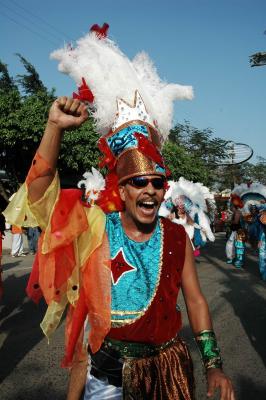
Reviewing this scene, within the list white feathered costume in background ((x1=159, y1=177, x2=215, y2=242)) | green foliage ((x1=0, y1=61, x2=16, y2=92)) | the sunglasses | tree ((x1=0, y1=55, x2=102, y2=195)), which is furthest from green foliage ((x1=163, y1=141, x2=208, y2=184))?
the sunglasses

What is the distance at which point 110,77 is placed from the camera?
258cm

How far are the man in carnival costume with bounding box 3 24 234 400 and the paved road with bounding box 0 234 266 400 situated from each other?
1.74 metres

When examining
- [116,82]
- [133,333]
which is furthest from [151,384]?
[116,82]

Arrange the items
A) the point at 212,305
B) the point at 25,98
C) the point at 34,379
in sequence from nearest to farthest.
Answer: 1. the point at 34,379
2. the point at 212,305
3. the point at 25,98

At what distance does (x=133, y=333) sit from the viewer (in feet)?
7.17

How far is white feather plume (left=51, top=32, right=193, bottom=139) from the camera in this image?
8.33ft

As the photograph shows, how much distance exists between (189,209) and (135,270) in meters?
7.70

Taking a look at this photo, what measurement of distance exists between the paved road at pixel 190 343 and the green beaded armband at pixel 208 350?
1.77m

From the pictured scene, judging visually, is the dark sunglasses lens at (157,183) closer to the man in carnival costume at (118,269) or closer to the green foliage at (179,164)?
the man in carnival costume at (118,269)

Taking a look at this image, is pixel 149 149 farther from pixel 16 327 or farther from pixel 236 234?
pixel 236 234

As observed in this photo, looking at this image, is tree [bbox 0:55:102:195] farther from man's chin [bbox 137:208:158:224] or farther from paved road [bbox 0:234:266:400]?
man's chin [bbox 137:208:158:224]

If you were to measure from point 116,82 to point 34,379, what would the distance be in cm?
290

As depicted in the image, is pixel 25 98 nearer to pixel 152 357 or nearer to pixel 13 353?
pixel 13 353

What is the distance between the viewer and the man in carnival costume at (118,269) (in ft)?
6.84
